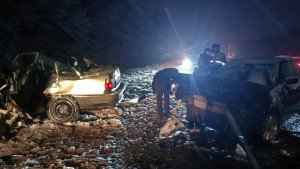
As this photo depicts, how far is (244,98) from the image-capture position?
358cm

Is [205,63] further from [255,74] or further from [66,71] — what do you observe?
[66,71]

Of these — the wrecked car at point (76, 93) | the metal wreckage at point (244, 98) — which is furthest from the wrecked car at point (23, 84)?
the metal wreckage at point (244, 98)

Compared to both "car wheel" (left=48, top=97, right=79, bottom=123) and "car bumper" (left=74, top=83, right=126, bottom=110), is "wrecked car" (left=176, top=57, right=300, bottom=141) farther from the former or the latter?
"car wheel" (left=48, top=97, right=79, bottom=123)

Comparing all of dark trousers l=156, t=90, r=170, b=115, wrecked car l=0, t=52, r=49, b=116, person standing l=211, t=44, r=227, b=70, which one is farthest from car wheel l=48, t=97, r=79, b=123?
person standing l=211, t=44, r=227, b=70

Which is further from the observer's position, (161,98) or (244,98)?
(161,98)

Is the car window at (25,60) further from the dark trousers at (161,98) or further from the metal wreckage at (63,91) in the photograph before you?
the dark trousers at (161,98)

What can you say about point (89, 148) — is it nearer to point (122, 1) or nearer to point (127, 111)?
point (127, 111)

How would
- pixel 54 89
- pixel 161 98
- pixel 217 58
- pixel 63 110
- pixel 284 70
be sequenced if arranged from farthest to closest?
pixel 217 58 → pixel 161 98 → pixel 63 110 → pixel 54 89 → pixel 284 70

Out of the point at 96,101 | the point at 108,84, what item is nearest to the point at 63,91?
the point at 96,101

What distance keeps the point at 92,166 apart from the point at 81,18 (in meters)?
19.7

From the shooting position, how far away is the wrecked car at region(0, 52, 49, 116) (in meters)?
4.11

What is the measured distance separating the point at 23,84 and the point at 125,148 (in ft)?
9.34

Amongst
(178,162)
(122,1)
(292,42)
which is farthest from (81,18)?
(292,42)

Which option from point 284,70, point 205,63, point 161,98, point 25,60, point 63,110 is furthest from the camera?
point 205,63
